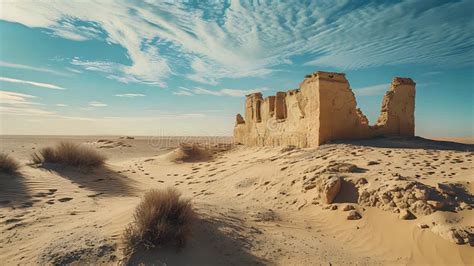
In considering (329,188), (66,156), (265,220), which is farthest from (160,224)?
(66,156)

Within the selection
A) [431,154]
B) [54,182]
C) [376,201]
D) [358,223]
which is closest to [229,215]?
[358,223]

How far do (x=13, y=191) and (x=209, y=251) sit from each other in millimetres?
4810

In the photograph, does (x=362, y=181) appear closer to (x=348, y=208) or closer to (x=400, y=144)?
(x=348, y=208)

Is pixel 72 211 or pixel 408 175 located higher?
pixel 408 175

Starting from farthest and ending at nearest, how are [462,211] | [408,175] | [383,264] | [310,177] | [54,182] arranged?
1. [54,182]
2. [310,177]
3. [408,175]
4. [462,211]
5. [383,264]

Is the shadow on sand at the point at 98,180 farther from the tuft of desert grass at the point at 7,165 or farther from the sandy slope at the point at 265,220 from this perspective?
the tuft of desert grass at the point at 7,165

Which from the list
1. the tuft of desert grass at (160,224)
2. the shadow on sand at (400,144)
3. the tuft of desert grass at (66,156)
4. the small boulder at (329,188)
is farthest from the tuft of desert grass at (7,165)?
the shadow on sand at (400,144)

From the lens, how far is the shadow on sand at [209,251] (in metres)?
3.17

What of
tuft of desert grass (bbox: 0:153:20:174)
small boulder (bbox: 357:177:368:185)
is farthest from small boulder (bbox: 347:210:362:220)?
tuft of desert grass (bbox: 0:153:20:174)

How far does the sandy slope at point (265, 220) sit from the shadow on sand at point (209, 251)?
0.04 ft

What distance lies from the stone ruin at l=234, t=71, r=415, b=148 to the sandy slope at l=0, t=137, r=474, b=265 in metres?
1.32

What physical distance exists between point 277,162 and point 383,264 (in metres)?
5.13

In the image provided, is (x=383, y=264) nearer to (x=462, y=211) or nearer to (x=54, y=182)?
(x=462, y=211)

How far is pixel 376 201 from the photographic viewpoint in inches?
186
